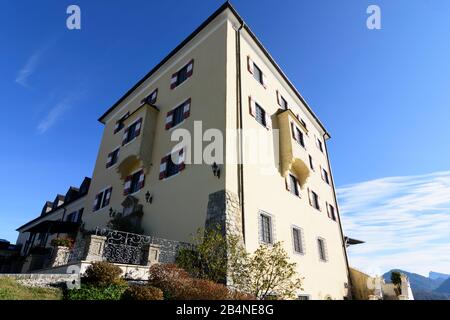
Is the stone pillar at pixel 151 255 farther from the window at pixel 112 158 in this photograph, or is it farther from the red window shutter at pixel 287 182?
the window at pixel 112 158

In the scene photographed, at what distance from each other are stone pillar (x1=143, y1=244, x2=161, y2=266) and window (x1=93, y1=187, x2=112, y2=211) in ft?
35.2

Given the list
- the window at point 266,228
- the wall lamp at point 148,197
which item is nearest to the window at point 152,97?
the wall lamp at point 148,197

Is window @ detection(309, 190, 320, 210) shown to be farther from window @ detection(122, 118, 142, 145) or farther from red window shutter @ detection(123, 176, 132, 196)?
window @ detection(122, 118, 142, 145)

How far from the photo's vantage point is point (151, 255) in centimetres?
1002

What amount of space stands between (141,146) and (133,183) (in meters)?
2.66

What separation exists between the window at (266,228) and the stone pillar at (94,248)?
695cm

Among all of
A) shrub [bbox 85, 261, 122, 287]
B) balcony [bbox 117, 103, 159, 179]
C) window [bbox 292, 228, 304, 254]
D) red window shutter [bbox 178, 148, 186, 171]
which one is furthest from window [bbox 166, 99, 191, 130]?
shrub [bbox 85, 261, 122, 287]

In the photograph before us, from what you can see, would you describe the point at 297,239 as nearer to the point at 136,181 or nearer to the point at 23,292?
the point at 136,181

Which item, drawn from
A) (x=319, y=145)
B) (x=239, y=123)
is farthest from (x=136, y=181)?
(x=319, y=145)

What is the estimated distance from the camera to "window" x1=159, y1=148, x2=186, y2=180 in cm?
1440

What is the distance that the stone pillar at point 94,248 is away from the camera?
9.15 metres
